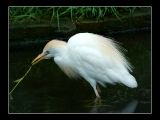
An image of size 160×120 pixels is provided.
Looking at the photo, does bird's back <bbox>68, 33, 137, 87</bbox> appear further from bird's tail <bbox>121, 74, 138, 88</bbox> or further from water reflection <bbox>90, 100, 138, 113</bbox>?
water reflection <bbox>90, 100, 138, 113</bbox>

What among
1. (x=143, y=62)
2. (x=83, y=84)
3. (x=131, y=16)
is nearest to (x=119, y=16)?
(x=131, y=16)

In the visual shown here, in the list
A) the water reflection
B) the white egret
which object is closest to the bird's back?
the white egret

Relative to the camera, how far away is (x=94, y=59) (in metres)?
3.55

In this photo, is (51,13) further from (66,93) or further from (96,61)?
(96,61)

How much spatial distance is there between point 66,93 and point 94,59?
42cm

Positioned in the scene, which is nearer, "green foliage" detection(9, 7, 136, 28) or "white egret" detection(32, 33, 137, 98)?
"white egret" detection(32, 33, 137, 98)

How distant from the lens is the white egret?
3.55 metres

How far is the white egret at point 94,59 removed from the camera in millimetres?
3549

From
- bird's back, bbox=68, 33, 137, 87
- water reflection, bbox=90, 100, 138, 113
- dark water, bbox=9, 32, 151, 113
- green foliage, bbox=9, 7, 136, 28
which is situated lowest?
water reflection, bbox=90, 100, 138, 113

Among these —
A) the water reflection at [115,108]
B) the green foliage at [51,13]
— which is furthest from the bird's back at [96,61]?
the green foliage at [51,13]

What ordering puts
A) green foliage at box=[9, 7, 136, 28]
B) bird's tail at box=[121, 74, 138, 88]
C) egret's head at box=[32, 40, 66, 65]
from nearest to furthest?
1. bird's tail at box=[121, 74, 138, 88]
2. egret's head at box=[32, 40, 66, 65]
3. green foliage at box=[9, 7, 136, 28]

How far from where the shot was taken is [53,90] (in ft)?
12.7

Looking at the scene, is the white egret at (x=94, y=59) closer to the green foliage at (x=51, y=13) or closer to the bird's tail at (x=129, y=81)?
the bird's tail at (x=129, y=81)

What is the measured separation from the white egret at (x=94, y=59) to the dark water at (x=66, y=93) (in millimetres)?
134
